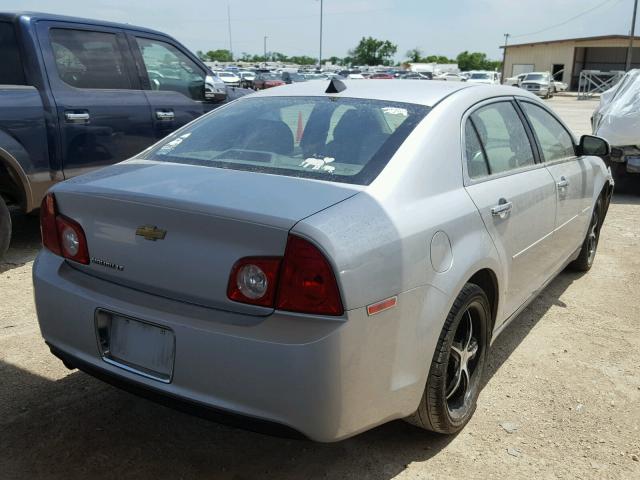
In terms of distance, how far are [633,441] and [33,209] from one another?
4.77 m

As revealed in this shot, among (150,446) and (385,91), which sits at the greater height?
(385,91)

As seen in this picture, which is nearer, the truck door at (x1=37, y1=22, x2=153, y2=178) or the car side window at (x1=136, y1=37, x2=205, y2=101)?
the truck door at (x1=37, y1=22, x2=153, y2=178)

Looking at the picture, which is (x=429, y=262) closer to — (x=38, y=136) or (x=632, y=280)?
(x=632, y=280)

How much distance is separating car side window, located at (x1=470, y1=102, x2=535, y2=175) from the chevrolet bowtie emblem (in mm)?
1713

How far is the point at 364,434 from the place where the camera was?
9.66 feet

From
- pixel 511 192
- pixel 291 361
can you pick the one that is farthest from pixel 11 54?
pixel 291 361

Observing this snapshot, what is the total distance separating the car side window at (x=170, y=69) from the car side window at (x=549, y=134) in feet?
12.8

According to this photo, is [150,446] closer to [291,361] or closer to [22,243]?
[291,361]

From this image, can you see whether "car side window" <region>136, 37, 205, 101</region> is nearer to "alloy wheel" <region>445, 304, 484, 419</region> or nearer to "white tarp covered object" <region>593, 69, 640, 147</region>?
"alloy wheel" <region>445, 304, 484, 419</region>

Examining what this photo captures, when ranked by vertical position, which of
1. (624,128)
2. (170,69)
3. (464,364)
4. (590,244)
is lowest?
(590,244)

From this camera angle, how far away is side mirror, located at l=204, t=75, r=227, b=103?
263 inches

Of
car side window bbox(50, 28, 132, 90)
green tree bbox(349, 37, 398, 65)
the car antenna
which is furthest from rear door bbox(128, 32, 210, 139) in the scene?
green tree bbox(349, 37, 398, 65)

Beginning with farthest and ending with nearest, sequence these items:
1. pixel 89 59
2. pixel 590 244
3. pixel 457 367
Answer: pixel 89 59, pixel 590 244, pixel 457 367

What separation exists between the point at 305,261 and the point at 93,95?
4268 millimetres
